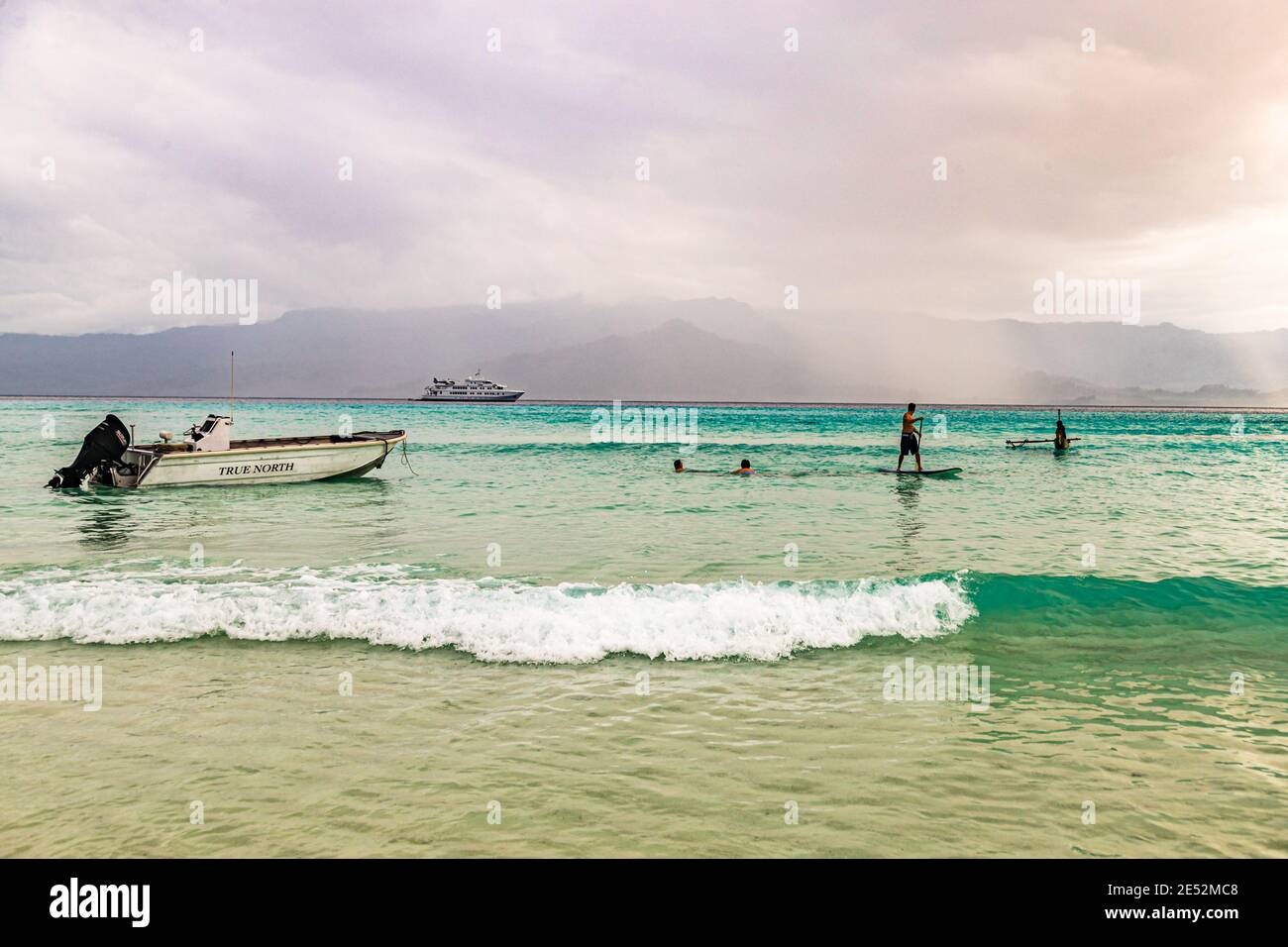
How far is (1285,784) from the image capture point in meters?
5.90

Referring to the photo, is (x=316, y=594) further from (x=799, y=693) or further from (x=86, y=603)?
(x=799, y=693)

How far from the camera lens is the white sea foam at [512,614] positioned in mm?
9570

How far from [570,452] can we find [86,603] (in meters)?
37.8
